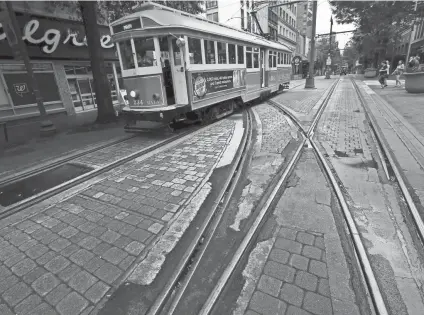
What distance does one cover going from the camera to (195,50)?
7.26m

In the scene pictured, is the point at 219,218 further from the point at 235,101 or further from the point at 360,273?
the point at 235,101

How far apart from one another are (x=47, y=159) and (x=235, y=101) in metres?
7.42

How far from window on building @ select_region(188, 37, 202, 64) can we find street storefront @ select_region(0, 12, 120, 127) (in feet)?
17.9

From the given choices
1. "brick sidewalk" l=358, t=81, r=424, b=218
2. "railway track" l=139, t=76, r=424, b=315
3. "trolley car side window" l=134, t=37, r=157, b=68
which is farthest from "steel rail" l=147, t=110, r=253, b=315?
"trolley car side window" l=134, t=37, r=157, b=68

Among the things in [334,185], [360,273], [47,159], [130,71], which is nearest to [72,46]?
[130,71]

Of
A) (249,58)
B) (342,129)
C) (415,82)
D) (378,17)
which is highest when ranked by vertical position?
(378,17)

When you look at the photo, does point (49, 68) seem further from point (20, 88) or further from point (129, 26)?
point (129, 26)

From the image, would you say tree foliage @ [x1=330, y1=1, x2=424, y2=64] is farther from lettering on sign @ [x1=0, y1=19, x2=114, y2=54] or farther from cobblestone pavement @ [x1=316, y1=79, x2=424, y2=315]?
lettering on sign @ [x1=0, y1=19, x2=114, y2=54]

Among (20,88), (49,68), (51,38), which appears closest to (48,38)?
(51,38)

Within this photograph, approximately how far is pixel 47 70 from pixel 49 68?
6.9 inches

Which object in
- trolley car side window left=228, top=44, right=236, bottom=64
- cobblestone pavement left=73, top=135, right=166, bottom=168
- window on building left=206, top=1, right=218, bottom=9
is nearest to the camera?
cobblestone pavement left=73, top=135, right=166, bottom=168

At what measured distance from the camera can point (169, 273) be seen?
7.96 ft

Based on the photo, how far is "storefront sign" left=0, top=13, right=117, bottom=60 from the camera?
1112 centimetres

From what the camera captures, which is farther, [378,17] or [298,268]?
[378,17]
